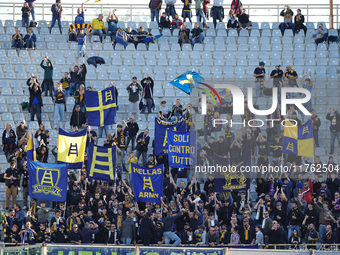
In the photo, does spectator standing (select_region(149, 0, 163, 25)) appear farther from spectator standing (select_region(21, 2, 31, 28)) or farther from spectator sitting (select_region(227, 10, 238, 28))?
spectator standing (select_region(21, 2, 31, 28))

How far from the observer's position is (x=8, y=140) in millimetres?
27953

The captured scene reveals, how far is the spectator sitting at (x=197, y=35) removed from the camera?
33188mm

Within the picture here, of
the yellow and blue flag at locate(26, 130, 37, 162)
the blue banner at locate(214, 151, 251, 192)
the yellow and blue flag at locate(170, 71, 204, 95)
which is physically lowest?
the blue banner at locate(214, 151, 251, 192)

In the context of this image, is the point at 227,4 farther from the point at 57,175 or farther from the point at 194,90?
the point at 57,175

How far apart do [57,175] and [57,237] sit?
152 centimetres

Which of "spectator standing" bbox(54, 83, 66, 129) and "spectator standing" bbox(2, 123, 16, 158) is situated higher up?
"spectator standing" bbox(54, 83, 66, 129)

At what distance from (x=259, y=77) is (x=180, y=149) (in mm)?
5786

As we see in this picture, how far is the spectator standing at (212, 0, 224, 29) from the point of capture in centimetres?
3412

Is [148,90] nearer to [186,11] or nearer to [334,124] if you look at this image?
[186,11]

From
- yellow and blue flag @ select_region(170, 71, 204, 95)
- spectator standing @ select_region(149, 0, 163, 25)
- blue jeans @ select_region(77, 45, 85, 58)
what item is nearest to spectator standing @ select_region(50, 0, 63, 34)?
blue jeans @ select_region(77, 45, 85, 58)

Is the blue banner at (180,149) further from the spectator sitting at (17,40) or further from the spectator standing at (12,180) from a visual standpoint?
the spectator sitting at (17,40)

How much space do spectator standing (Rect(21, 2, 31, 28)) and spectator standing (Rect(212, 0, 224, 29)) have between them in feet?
19.5

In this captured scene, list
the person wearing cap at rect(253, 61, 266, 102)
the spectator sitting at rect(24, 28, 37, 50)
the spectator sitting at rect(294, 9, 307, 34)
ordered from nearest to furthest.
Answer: the person wearing cap at rect(253, 61, 266, 102), the spectator sitting at rect(24, 28, 37, 50), the spectator sitting at rect(294, 9, 307, 34)

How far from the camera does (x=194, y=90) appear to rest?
30.1m
